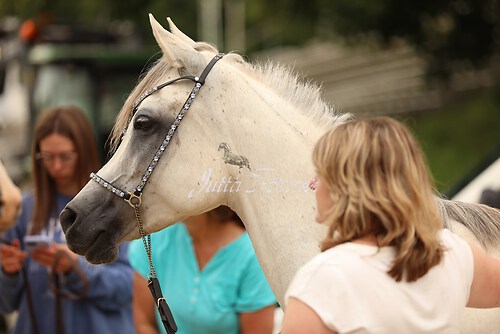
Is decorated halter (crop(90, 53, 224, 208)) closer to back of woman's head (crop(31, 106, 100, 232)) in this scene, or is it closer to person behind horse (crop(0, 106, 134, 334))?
person behind horse (crop(0, 106, 134, 334))

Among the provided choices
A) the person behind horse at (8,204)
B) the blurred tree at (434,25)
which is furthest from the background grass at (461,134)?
the person behind horse at (8,204)

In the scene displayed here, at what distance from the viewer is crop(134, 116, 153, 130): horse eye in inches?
114

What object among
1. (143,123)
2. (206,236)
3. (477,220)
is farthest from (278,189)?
(206,236)

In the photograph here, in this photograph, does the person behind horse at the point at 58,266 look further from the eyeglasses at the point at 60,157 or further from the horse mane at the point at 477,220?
the horse mane at the point at 477,220

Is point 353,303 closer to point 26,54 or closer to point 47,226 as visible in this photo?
point 47,226

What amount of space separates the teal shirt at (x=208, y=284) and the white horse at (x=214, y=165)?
64 cm

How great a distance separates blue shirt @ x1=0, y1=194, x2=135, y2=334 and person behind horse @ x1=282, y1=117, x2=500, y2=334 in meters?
2.07

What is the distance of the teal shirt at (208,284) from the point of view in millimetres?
3488

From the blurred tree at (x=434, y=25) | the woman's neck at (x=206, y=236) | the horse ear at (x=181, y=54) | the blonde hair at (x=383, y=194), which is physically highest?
the blurred tree at (x=434, y=25)

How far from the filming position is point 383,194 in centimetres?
212

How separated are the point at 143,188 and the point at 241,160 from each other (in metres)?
0.35

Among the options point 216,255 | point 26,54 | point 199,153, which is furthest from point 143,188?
point 26,54

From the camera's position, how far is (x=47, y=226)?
4207 mm

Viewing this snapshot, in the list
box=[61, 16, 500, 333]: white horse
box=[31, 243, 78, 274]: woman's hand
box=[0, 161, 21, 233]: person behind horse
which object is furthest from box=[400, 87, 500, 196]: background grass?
box=[61, 16, 500, 333]: white horse
